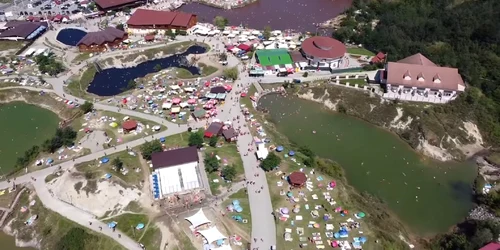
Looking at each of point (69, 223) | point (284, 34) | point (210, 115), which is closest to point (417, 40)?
point (284, 34)

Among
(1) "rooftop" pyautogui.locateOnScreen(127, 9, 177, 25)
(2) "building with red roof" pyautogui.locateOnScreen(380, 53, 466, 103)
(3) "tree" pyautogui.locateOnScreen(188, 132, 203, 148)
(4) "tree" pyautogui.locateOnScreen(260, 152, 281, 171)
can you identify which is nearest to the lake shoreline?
(2) "building with red roof" pyautogui.locateOnScreen(380, 53, 466, 103)

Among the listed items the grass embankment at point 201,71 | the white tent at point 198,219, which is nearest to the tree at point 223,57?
the grass embankment at point 201,71

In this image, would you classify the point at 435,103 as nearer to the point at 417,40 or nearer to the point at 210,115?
the point at 417,40

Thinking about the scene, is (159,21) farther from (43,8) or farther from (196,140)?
(196,140)

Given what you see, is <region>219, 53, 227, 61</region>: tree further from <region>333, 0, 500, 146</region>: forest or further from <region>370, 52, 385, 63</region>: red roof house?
<region>370, 52, 385, 63</region>: red roof house

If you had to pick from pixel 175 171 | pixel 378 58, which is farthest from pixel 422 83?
pixel 175 171

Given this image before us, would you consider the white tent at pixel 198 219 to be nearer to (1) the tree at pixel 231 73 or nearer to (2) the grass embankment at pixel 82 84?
(1) the tree at pixel 231 73

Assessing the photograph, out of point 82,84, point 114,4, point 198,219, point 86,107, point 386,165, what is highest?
point 114,4

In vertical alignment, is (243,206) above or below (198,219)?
below
